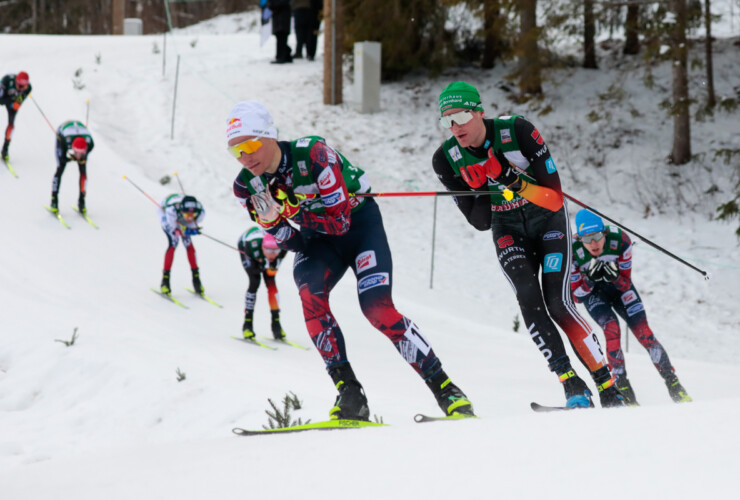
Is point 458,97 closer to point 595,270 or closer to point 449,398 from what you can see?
point 449,398

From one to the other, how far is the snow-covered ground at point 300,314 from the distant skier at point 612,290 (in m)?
0.56

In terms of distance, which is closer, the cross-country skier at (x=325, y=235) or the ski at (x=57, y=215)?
the cross-country skier at (x=325, y=235)

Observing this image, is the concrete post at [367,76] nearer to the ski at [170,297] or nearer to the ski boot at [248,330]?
the ski at [170,297]

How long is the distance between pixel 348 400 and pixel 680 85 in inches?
487

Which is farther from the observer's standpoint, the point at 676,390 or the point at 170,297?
the point at 170,297

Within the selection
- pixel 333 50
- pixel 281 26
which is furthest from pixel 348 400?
pixel 281 26

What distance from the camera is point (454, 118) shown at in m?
4.10

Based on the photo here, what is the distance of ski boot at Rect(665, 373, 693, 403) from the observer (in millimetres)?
6550

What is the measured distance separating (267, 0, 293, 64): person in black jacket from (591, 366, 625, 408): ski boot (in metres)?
17.1

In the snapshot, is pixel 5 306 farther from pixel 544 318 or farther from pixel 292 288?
pixel 544 318

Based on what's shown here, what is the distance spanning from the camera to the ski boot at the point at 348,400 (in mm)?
3883

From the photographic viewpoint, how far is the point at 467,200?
4539 mm

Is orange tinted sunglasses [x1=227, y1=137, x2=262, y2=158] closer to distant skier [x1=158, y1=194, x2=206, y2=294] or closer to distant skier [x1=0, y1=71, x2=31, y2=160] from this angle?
distant skier [x1=158, y1=194, x2=206, y2=294]

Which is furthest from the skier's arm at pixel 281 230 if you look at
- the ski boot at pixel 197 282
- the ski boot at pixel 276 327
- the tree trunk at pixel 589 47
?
the tree trunk at pixel 589 47
